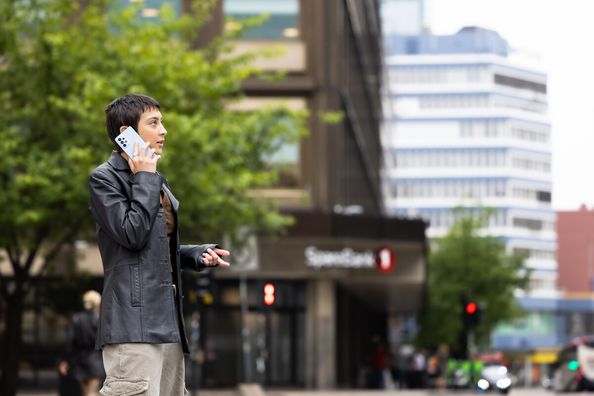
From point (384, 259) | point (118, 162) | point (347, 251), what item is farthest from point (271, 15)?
point (118, 162)

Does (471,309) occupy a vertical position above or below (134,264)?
above

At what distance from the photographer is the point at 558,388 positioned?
47812mm

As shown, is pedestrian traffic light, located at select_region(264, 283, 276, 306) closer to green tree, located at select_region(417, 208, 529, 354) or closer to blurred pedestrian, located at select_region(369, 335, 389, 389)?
blurred pedestrian, located at select_region(369, 335, 389, 389)

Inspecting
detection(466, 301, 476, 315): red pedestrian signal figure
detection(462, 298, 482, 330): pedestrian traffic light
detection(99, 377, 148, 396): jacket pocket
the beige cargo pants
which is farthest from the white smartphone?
detection(466, 301, 476, 315): red pedestrian signal figure

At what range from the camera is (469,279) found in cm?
7319

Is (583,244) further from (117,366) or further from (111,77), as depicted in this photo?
(117,366)

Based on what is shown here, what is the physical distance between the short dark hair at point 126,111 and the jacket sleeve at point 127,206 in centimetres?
20

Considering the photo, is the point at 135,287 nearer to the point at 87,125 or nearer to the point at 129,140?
the point at 129,140

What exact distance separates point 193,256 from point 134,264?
426mm

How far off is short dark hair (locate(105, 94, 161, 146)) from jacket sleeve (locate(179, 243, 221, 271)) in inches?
22.1

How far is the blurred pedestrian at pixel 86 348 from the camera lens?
55.0ft

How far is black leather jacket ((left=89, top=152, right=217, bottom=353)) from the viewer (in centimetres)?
557

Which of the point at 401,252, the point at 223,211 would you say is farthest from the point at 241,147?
the point at 401,252

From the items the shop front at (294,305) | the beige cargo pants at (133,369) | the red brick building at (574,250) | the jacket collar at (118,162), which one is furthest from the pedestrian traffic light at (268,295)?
the red brick building at (574,250)
